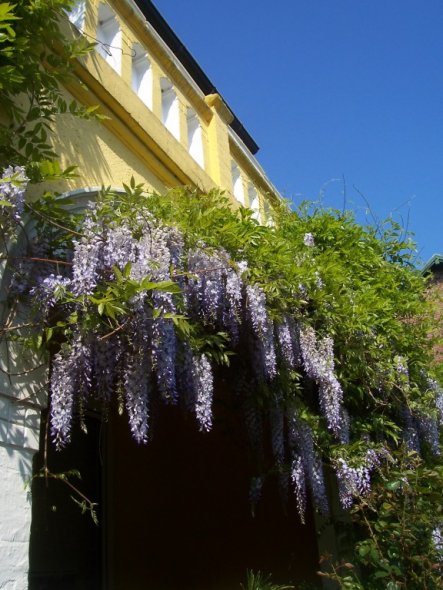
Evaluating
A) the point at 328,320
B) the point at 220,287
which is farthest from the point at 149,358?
the point at 328,320

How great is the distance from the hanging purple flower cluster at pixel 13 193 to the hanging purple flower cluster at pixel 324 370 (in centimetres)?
233

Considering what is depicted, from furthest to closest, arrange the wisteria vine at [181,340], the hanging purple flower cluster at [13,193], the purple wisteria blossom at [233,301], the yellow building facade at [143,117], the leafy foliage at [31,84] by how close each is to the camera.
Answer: the yellow building facade at [143,117], the purple wisteria blossom at [233,301], the leafy foliage at [31,84], the wisteria vine at [181,340], the hanging purple flower cluster at [13,193]

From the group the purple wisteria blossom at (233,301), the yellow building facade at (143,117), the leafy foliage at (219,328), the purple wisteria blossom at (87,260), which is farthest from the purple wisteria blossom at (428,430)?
the purple wisteria blossom at (87,260)

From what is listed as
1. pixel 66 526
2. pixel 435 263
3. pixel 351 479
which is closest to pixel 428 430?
pixel 351 479

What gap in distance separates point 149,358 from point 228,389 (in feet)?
5.11

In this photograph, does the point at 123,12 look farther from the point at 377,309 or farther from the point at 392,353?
the point at 392,353

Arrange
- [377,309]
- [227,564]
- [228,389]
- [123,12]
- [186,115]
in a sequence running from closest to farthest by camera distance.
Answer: [228,389], [377,309], [123,12], [227,564], [186,115]

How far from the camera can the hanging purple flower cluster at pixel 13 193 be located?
9.48 feet

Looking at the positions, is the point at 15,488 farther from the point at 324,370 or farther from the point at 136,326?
the point at 324,370

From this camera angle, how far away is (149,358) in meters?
3.15

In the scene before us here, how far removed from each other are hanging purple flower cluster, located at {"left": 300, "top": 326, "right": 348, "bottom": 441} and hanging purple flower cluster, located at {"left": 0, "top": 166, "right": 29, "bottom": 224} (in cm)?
233

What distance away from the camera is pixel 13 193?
9.61 feet

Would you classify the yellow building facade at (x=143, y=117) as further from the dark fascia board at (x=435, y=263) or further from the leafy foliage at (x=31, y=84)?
the dark fascia board at (x=435, y=263)

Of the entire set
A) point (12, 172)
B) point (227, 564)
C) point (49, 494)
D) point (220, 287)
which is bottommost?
point (227, 564)
